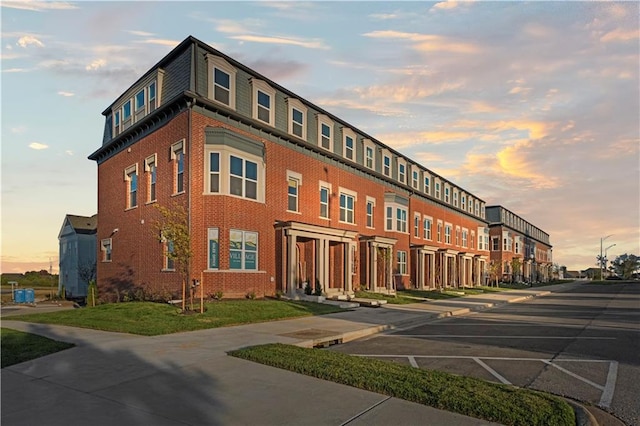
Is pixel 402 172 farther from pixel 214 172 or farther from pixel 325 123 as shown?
pixel 214 172

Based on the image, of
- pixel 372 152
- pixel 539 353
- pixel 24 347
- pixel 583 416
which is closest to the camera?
pixel 583 416

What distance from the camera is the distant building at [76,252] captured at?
38.0 m

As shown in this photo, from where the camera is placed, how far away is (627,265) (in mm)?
131625

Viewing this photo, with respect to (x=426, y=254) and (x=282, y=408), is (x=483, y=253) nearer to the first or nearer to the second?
(x=426, y=254)

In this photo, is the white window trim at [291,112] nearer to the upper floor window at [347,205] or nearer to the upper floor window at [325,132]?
the upper floor window at [325,132]

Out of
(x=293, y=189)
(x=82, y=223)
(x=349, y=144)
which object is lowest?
(x=82, y=223)

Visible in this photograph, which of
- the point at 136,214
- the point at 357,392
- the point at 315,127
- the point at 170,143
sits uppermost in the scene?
the point at 315,127

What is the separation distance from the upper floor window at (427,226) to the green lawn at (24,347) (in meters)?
37.0

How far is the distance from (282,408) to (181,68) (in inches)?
728

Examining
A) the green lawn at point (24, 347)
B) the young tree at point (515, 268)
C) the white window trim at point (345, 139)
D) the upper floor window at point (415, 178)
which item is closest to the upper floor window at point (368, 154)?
the white window trim at point (345, 139)

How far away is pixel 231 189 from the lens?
21891 mm

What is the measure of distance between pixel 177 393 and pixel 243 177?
15.9 meters

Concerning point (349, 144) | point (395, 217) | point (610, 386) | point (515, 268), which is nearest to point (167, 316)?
point (610, 386)

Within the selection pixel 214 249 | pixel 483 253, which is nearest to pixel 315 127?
pixel 214 249
